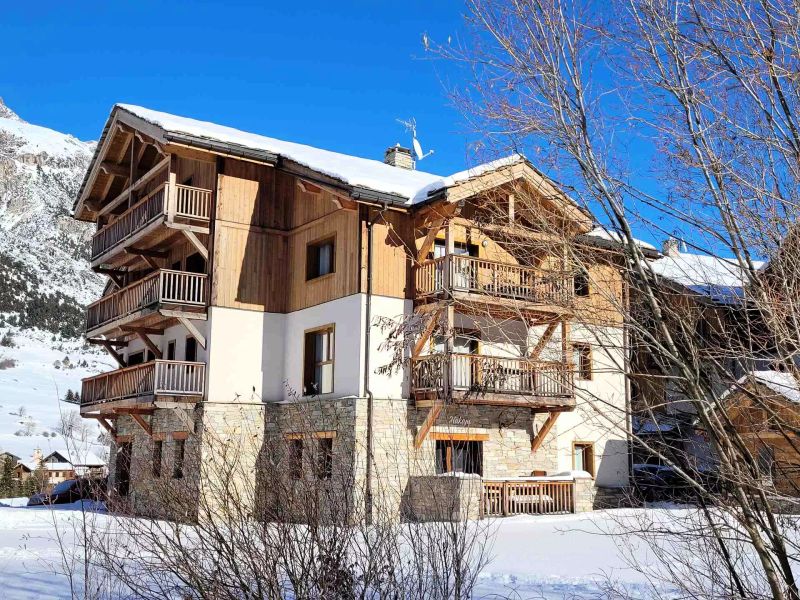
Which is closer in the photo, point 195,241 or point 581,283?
point 581,283

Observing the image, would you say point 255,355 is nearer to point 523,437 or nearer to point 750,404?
point 523,437

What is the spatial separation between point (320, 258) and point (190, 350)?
440cm

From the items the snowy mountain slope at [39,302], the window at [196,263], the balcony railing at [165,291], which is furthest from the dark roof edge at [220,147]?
the snowy mountain slope at [39,302]

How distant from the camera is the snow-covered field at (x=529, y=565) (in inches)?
354

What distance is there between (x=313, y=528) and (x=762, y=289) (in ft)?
10.2

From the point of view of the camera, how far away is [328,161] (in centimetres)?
2227

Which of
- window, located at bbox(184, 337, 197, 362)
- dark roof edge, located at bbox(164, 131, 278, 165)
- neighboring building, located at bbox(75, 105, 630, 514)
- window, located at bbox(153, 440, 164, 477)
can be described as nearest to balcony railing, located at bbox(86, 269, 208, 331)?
neighboring building, located at bbox(75, 105, 630, 514)

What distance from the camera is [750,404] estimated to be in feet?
19.3

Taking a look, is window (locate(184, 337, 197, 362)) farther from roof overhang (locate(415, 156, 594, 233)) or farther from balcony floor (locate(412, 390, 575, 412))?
roof overhang (locate(415, 156, 594, 233))

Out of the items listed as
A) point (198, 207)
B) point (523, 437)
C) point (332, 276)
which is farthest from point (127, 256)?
point (523, 437)

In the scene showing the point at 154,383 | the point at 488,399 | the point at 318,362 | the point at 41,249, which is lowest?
the point at 488,399

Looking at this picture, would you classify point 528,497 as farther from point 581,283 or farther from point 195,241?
point 581,283

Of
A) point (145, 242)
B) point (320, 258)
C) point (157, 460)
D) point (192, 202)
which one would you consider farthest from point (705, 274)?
point (145, 242)

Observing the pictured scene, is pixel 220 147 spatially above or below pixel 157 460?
above
